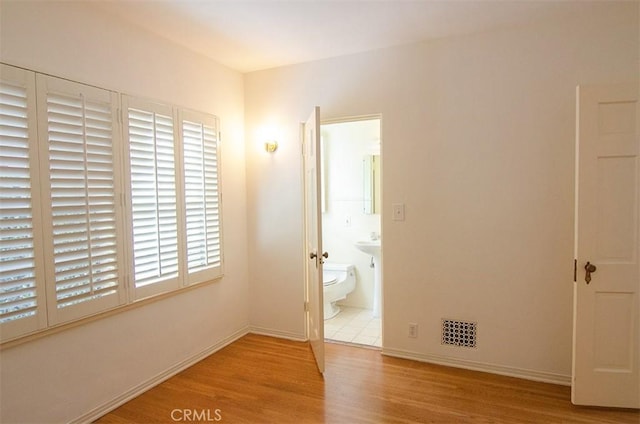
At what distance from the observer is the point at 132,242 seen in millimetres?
2512

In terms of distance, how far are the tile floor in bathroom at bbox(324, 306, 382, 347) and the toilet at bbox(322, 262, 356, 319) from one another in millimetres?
116

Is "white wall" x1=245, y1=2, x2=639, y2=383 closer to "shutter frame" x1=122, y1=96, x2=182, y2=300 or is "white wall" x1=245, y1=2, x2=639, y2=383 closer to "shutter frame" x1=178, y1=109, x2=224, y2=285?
"shutter frame" x1=178, y1=109, x2=224, y2=285

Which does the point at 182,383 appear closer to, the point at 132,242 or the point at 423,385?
the point at 132,242

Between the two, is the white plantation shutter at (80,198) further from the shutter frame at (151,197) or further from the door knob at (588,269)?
the door knob at (588,269)

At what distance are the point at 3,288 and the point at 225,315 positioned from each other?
1.85 metres

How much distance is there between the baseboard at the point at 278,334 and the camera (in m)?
3.54

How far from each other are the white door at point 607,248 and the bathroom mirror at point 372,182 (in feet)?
7.43

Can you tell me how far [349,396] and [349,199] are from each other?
8.17ft

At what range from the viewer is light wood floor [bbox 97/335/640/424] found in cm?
229

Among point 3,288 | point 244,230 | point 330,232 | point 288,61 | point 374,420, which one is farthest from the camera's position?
point 330,232

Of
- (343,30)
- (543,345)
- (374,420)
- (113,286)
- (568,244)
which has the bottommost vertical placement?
(374,420)

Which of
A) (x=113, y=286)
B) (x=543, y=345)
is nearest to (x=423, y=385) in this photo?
(x=543, y=345)

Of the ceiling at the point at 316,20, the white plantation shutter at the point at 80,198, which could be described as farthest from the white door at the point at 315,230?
the white plantation shutter at the point at 80,198

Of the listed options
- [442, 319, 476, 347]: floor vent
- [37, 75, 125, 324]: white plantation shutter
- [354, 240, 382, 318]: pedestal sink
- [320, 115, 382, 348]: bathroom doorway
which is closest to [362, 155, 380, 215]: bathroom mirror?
[320, 115, 382, 348]: bathroom doorway
